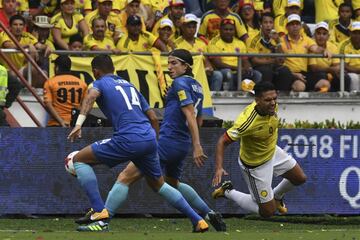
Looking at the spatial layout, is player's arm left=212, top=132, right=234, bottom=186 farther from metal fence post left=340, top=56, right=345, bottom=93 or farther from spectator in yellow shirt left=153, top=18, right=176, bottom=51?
metal fence post left=340, top=56, right=345, bottom=93

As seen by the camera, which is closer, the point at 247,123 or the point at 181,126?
the point at 181,126

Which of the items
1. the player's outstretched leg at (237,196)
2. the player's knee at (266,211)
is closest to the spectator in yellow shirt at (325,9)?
the player's outstretched leg at (237,196)

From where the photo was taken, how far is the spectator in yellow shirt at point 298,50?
20781 millimetres

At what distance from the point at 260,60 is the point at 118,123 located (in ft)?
24.8

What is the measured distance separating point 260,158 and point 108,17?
645cm

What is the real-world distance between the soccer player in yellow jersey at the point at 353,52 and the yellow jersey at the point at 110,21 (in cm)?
391

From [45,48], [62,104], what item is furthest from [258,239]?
[45,48]

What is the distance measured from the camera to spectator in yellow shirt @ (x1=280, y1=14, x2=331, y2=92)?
20781mm

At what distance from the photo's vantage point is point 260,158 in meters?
15.0

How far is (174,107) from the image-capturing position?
47.2ft

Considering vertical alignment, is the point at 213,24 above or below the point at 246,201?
above

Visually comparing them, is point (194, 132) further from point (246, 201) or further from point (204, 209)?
point (246, 201)

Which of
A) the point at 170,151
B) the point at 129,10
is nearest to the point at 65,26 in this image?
the point at 129,10

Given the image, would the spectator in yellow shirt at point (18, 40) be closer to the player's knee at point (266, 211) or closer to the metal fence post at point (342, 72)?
the metal fence post at point (342, 72)
